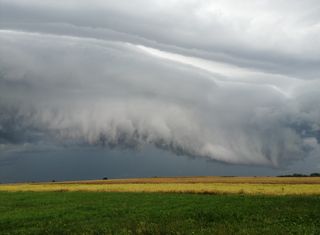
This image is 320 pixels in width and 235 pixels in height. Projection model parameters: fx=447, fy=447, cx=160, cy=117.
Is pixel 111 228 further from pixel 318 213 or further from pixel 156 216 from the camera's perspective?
pixel 318 213

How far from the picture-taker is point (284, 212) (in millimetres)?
35188

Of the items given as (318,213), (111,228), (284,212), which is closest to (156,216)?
(111,228)

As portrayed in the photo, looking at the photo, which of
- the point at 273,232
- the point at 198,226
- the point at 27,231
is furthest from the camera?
the point at 27,231

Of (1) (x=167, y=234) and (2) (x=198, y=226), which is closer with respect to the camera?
(1) (x=167, y=234)

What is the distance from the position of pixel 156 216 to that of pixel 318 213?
12594 millimetres

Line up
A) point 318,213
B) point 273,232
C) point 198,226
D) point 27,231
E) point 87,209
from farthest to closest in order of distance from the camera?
point 87,209 < point 318,213 < point 27,231 < point 198,226 < point 273,232

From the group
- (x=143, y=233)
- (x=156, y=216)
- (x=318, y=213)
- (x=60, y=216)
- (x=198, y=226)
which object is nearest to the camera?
(x=143, y=233)

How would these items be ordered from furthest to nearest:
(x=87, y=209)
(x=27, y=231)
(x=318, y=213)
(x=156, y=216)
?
(x=87, y=209), (x=156, y=216), (x=318, y=213), (x=27, y=231)

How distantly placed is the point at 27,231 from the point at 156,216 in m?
10.6

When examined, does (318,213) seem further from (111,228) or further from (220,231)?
(111,228)

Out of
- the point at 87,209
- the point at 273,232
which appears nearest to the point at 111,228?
the point at 273,232

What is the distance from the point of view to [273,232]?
23.9m

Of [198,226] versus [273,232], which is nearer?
[273,232]

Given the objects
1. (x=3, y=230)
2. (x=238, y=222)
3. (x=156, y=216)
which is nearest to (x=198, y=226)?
(x=238, y=222)
